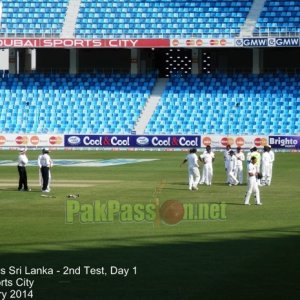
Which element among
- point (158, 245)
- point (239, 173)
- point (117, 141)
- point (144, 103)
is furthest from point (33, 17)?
point (158, 245)

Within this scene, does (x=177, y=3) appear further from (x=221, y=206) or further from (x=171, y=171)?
(x=221, y=206)

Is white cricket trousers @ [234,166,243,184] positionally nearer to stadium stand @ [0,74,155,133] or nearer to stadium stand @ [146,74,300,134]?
stadium stand @ [146,74,300,134]

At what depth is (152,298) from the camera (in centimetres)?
1658

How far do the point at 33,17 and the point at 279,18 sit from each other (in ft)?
64.5

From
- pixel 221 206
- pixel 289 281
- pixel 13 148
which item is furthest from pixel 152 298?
pixel 13 148

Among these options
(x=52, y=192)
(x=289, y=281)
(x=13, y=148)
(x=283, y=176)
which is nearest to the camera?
(x=289, y=281)

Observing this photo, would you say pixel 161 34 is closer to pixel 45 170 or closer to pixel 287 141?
pixel 287 141

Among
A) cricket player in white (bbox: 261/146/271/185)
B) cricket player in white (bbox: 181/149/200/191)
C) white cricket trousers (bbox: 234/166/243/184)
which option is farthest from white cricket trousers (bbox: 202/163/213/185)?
cricket player in white (bbox: 181/149/200/191)

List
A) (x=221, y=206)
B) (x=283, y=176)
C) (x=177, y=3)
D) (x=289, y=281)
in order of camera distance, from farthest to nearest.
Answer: (x=177, y=3) → (x=283, y=176) → (x=221, y=206) → (x=289, y=281)

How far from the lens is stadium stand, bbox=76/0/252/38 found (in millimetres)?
77312

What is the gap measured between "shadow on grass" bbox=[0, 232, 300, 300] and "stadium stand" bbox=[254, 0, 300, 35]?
52.4 meters

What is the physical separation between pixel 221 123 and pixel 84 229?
48.5m

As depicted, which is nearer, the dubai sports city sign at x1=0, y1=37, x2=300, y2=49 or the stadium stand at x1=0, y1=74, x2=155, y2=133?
the dubai sports city sign at x1=0, y1=37, x2=300, y2=49

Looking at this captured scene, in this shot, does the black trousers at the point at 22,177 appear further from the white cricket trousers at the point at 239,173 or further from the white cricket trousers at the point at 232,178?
the white cricket trousers at the point at 239,173
